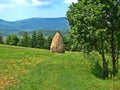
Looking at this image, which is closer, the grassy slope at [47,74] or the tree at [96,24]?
the grassy slope at [47,74]

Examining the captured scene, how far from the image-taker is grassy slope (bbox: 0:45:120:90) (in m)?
24.9

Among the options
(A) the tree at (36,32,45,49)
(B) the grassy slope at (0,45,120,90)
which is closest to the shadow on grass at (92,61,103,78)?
(B) the grassy slope at (0,45,120,90)

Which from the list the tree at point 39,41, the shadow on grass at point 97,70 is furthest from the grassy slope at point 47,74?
the tree at point 39,41

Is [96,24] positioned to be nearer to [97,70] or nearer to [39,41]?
[97,70]

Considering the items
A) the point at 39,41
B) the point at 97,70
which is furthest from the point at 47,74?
the point at 39,41

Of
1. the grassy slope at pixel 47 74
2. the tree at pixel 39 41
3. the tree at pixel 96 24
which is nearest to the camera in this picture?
the grassy slope at pixel 47 74

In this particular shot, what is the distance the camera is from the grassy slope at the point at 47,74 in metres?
24.9

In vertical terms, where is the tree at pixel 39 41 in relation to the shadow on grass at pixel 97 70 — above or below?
above

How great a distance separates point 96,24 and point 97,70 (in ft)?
17.8

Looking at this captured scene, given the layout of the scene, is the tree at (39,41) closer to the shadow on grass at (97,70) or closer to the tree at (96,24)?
the shadow on grass at (97,70)

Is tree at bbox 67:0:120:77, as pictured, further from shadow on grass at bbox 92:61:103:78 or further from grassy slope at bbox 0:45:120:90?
grassy slope at bbox 0:45:120:90

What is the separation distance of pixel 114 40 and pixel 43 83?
28.7ft

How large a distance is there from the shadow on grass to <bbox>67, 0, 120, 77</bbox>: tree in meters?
0.63

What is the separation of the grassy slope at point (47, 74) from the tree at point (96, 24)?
9.78 feet
